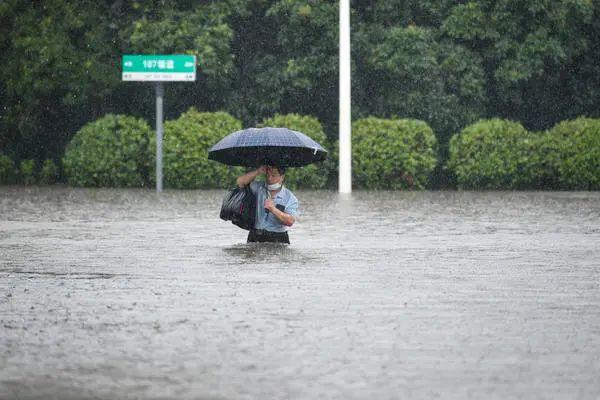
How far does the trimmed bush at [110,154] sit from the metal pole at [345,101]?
5413 millimetres

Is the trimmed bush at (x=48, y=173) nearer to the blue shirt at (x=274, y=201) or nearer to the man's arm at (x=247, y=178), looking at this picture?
the blue shirt at (x=274, y=201)

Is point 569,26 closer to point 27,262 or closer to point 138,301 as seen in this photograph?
point 27,262

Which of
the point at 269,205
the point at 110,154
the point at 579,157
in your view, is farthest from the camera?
the point at 110,154

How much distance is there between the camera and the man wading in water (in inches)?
584

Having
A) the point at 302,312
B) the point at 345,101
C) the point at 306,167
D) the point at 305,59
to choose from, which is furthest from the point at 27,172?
the point at 302,312

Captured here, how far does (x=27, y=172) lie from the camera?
1444 inches

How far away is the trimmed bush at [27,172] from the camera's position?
120 ft

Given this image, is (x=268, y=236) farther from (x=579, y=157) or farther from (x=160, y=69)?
(x=160, y=69)

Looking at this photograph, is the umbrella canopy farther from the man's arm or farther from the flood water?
the flood water

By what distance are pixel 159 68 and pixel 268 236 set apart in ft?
61.1

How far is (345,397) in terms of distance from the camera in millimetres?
6656

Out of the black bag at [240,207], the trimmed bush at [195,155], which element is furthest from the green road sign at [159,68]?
the black bag at [240,207]

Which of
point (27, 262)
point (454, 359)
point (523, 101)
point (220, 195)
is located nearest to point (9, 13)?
point (220, 195)

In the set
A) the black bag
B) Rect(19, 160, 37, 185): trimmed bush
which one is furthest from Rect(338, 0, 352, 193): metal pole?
the black bag
